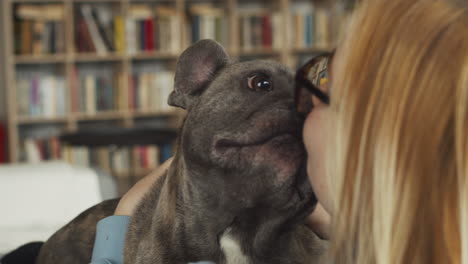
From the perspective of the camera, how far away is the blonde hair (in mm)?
644

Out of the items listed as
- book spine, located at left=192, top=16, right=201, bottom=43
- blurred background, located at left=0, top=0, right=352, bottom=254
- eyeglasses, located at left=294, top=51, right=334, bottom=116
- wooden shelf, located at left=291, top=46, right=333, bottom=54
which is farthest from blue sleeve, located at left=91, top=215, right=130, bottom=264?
wooden shelf, located at left=291, top=46, right=333, bottom=54

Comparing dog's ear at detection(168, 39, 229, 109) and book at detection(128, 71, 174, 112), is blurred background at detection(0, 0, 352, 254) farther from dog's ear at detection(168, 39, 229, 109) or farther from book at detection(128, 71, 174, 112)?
dog's ear at detection(168, 39, 229, 109)

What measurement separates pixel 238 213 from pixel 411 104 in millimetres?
350

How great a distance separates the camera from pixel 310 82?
0.77 m

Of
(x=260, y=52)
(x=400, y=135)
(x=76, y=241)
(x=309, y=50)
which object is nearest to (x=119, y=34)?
(x=260, y=52)

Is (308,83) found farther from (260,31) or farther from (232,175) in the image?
(260,31)

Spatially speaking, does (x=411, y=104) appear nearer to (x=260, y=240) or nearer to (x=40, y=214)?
(x=260, y=240)

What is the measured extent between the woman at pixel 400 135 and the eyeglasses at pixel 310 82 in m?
0.04

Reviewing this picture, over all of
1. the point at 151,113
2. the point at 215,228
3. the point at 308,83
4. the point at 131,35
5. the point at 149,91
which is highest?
the point at 308,83

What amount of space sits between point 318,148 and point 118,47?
4074 mm

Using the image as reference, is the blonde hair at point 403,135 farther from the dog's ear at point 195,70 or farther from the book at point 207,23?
the book at point 207,23

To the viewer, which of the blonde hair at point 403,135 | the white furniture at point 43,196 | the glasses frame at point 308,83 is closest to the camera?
the blonde hair at point 403,135

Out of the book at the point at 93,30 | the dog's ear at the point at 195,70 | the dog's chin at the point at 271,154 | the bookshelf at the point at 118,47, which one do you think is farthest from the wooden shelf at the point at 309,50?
the dog's chin at the point at 271,154

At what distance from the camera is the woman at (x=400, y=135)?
2.11ft
